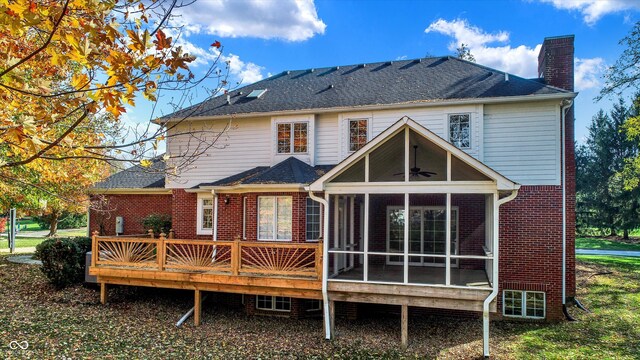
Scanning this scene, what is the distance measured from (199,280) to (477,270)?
8054 mm

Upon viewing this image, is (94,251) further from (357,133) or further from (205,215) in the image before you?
(357,133)

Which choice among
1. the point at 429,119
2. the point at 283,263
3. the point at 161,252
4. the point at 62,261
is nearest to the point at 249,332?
the point at 283,263

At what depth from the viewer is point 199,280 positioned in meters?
11.0

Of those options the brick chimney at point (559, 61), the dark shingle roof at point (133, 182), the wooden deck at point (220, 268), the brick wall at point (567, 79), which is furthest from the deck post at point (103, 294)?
the brick chimney at point (559, 61)

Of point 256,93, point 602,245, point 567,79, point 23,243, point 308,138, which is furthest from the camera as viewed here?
point 602,245

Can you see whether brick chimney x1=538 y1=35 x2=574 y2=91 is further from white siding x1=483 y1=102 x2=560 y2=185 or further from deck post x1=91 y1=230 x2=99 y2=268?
deck post x1=91 y1=230 x2=99 y2=268

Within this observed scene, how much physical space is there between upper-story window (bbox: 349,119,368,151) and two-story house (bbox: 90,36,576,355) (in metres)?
0.05

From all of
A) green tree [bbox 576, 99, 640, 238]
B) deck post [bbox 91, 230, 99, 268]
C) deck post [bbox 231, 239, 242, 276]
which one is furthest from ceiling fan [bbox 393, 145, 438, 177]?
green tree [bbox 576, 99, 640, 238]

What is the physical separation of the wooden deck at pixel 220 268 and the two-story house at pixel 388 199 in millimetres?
39

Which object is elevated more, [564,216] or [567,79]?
[567,79]

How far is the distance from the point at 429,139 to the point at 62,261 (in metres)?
12.3

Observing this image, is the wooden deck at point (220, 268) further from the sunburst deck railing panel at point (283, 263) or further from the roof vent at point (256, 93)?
the roof vent at point (256, 93)

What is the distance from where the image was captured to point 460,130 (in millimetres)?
12273

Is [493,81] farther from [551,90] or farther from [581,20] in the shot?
[581,20]
